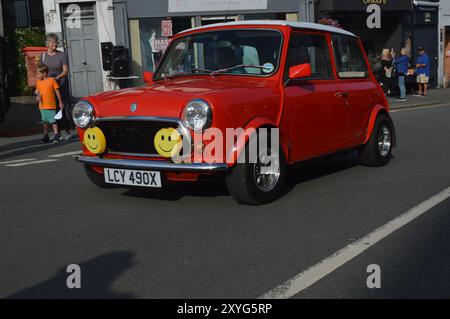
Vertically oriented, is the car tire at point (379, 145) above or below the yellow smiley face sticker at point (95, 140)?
below

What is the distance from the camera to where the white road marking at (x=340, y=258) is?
3.67m

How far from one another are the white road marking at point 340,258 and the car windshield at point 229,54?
6.37 feet

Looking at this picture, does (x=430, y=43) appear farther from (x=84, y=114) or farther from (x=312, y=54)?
(x=84, y=114)

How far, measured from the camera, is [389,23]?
25750 mm

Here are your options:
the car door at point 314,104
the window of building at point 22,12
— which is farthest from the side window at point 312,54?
the window of building at point 22,12

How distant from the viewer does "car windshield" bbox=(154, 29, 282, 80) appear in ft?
20.8

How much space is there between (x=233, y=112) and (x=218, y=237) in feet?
3.96

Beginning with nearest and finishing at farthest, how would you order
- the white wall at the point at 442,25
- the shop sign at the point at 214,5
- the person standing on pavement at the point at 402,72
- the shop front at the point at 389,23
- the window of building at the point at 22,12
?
the person standing on pavement at the point at 402,72 < the shop sign at the point at 214,5 < the window of building at the point at 22,12 < the shop front at the point at 389,23 < the white wall at the point at 442,25

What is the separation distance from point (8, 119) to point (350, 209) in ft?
38.5

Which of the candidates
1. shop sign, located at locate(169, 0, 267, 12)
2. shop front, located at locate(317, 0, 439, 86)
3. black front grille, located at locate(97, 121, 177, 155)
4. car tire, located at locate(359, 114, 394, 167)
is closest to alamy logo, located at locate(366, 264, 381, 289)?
black front grille, located at locate(97, 121, 177, 155)

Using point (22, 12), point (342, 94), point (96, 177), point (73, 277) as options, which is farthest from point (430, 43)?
point (73, 277)

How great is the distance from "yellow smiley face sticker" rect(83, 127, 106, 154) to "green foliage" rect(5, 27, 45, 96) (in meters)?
14.3

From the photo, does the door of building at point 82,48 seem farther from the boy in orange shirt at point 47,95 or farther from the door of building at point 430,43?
the door of building at point 430,43
